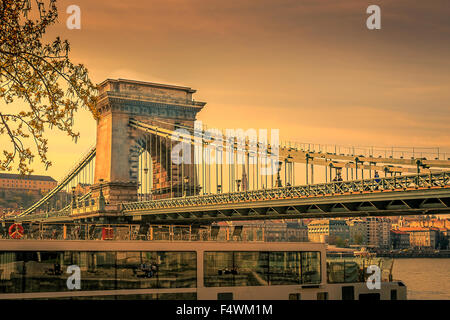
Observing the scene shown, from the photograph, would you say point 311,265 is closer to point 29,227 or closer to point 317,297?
point 317,297

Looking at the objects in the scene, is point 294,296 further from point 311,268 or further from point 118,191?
point 118,191

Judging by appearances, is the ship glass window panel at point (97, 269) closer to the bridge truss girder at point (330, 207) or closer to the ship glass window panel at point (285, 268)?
the ship glass window panel at point (285, 268)

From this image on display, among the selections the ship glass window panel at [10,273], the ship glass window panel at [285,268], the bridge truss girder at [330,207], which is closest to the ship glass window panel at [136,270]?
the ship glass window panel at [10,273]

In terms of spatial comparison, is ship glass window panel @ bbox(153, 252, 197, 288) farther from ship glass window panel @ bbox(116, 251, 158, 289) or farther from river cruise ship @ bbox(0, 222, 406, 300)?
ship glass window panel @ bbox(116, 251, 158, 289)

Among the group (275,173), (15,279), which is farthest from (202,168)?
(15,279)

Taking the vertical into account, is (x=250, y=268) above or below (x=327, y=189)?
below

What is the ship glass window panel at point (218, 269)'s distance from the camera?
69.9 feet

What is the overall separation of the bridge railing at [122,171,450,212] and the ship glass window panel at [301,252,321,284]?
17863mm

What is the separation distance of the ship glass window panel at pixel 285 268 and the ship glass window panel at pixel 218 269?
4.89ft

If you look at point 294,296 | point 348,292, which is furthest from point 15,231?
point 348,292

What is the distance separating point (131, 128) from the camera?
83188 mm

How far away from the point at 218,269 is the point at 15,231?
20.4 feet
